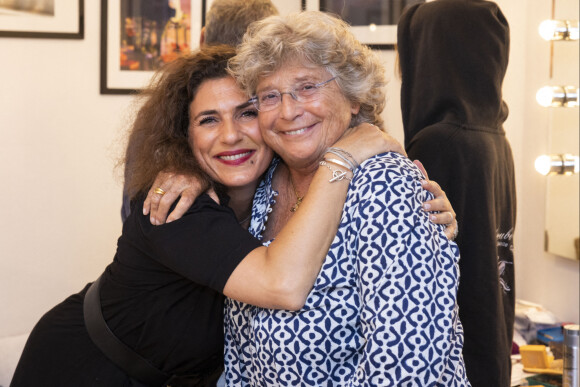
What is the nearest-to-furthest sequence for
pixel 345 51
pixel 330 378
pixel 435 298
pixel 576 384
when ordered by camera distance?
pixel 435 298 → pixel 330 378 → pixel 345 51 → pixel 576 384

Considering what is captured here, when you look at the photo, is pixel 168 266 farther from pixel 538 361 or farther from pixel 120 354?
pixel 538 361

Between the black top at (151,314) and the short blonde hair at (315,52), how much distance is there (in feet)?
1.11

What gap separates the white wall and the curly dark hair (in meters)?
1.33

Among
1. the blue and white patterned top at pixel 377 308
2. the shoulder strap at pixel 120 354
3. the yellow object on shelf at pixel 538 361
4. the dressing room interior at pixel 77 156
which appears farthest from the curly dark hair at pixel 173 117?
the yellow object on shelf at pixel 538 361

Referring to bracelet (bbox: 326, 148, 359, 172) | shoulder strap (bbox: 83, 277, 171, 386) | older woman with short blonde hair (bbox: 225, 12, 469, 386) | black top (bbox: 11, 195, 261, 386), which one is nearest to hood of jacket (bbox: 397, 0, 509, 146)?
older woman with short blonde hair (bbox: 225, 12, 469, 386)

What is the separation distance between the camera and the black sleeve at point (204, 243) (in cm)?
147

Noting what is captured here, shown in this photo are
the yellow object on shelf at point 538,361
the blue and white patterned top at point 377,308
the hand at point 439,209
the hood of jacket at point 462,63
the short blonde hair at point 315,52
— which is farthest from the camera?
the yellow object on shelf at point 538,361

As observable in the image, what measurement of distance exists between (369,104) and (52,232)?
83.4 inches

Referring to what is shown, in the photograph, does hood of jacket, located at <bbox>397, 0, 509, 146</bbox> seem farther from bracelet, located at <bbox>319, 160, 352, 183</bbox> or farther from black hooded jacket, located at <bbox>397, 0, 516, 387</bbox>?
bracelet, located at <bbox>319, 160, 352, 183</bbox>

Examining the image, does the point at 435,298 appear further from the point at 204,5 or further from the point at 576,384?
the point at 204,5

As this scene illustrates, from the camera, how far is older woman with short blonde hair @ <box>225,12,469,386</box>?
1.29m

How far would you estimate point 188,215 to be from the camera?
1552 millimetres

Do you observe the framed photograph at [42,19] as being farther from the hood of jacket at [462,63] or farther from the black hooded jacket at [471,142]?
the hood of jacket at [462,63]

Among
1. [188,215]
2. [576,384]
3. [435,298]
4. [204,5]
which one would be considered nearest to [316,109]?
[188,215]
